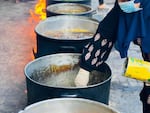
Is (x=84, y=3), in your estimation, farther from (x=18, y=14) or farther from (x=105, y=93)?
(x=18, y=14)

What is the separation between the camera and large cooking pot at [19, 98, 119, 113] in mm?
1397

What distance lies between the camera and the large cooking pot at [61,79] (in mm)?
1538

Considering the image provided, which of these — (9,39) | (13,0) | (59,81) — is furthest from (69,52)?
(13,0)

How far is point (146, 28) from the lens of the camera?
1.52m

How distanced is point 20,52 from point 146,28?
2.21m

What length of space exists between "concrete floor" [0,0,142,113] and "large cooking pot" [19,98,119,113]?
1084 millimetres

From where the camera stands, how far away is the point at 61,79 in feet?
6.60

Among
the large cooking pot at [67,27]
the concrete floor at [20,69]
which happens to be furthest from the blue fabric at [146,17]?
the concrete floor at [20,69]

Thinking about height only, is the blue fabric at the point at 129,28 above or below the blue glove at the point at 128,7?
below

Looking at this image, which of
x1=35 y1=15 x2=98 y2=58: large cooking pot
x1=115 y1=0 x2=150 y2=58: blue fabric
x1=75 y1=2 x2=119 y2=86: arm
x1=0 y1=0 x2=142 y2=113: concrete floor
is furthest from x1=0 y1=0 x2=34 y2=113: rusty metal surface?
x1=115 y1=0 x2=150 y2=58: blue fabric

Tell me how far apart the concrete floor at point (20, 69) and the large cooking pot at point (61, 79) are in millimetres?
618

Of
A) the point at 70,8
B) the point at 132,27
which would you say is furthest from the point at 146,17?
the point at 70,8

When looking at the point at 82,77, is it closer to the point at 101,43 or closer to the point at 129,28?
the point at 101,43

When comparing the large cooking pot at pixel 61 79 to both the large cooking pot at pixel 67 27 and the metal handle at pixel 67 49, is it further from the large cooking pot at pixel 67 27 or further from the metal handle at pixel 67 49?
the large cooking pot at pixel 67 27
